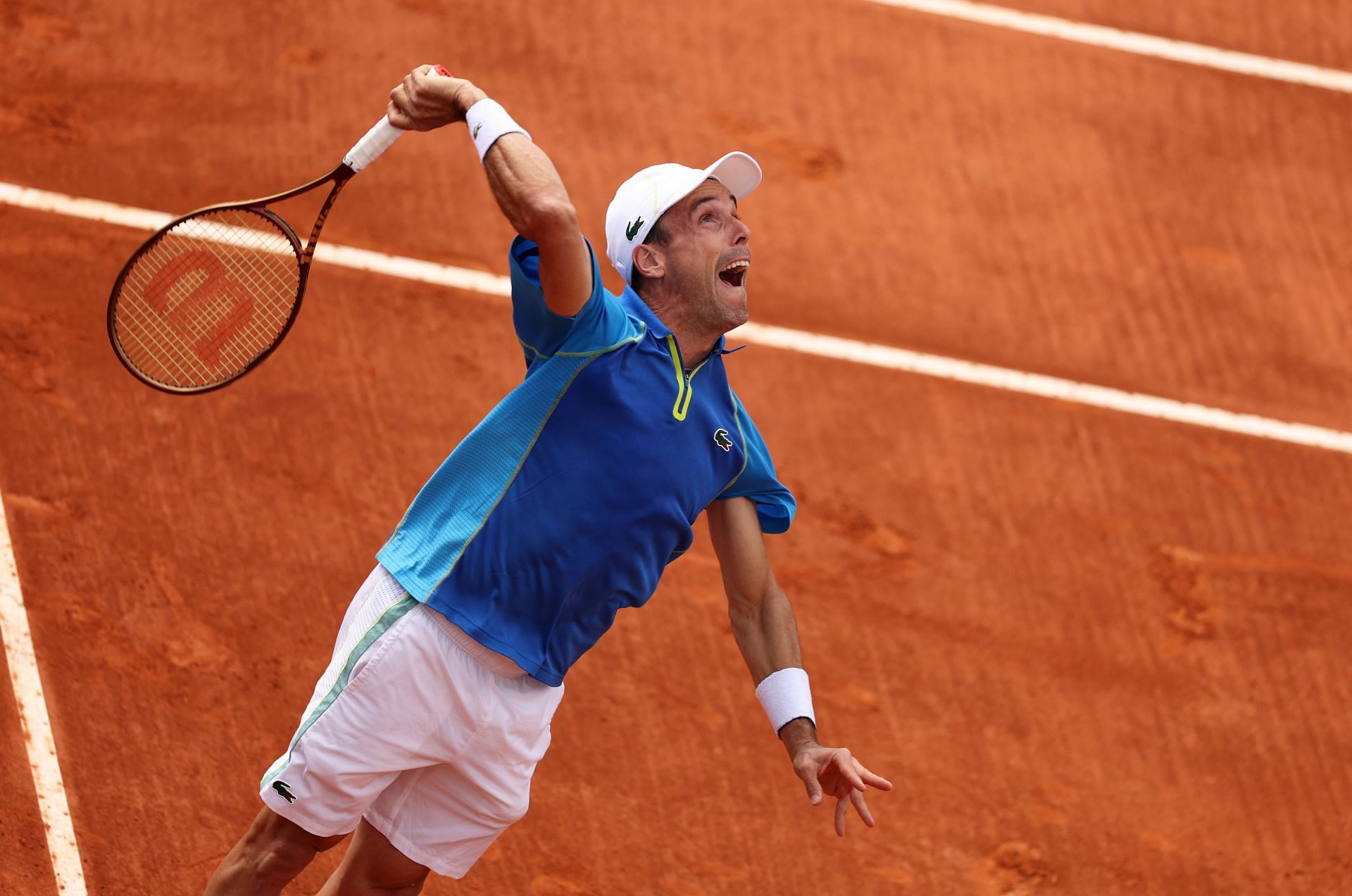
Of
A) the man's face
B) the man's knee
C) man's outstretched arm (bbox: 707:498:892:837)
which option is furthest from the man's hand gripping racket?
man's outstretched arm (bbox: 707:498:892:837)

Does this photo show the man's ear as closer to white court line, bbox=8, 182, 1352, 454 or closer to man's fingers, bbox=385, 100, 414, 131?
man's fingers, bbox=385, 100, 414, 131

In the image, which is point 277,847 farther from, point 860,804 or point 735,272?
point 735,272

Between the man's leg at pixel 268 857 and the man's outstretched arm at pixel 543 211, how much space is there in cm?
153

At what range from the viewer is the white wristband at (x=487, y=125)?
3.42 metres

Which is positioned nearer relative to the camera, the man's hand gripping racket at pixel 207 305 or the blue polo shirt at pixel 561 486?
the blue polo shirt at pixel 561 486

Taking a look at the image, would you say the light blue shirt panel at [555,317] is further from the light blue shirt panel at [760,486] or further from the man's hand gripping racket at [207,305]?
the man's hand gripping racket at [207,305]

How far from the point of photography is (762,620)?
413 cm

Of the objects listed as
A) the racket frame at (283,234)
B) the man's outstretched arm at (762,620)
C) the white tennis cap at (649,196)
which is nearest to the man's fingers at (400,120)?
the racket frame at (283,234)

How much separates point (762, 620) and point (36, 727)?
253 centimetres

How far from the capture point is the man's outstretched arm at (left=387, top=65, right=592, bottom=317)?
3279 mm

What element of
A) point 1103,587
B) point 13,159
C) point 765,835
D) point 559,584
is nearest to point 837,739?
point 765,835

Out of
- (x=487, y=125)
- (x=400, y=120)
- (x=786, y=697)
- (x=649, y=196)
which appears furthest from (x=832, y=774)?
(x=400, y=120)

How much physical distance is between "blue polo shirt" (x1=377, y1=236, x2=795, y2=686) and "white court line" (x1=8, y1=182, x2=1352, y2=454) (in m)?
3.09

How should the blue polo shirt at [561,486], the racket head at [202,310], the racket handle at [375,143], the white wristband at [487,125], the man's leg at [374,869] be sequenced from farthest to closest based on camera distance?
the racket head at [202,310] < the man's leg at [374,869] < the racket handle at [375,143] < the blue polo shirt at [561,486] < the white wristband at [487,125]
